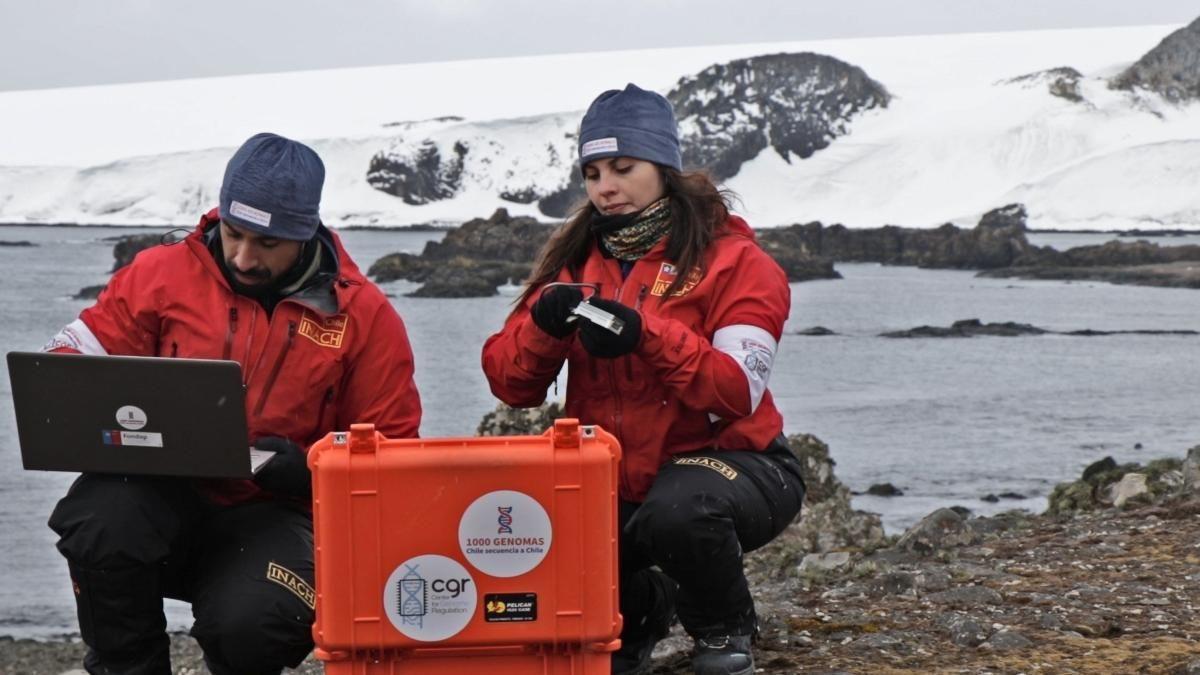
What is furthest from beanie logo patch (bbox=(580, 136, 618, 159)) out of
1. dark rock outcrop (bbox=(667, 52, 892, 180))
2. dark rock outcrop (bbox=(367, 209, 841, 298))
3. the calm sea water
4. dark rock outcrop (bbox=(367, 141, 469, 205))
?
dark rock outcrop (bbox=(667, 52, 892, 180))

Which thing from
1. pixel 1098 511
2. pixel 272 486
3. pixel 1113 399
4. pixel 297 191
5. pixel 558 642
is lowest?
pixel 1113 399

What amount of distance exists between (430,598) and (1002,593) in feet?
6.02

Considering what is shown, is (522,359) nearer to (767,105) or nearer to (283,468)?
(283,468)

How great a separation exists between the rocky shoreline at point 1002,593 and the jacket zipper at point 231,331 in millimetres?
997

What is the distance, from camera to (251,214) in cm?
254

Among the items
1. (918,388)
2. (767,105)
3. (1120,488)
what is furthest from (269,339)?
(767,105)

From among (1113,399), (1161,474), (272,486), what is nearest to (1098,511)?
(1161,474)

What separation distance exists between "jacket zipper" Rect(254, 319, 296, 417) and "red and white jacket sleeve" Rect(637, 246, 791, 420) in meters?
0.56

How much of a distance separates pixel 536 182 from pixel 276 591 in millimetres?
47150

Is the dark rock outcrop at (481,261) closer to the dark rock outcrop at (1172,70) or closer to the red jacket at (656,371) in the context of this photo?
the dark rock outcrop at (1172,70)

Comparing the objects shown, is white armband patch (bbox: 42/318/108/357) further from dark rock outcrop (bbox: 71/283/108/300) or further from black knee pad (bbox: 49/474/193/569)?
dark rock outcrop (bbox: 71/283/108/300)

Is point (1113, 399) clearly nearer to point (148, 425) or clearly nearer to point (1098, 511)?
point (1098, 511)

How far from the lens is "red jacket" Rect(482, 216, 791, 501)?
8.54ft

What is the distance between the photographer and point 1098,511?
5000 mm
